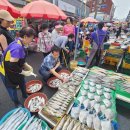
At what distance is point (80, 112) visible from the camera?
7.39 feet

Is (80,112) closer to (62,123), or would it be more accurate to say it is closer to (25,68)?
(62,123)

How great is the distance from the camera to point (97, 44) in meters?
5.43

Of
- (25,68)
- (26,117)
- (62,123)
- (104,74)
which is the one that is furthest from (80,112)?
(104,74)

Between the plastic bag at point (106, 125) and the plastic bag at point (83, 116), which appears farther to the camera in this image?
the plastic bag at point (83, 116)

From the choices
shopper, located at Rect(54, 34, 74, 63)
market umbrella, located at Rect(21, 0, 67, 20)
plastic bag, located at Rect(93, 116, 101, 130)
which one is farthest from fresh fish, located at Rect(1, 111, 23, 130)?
market umbrella, located at Rect(21, 0, 67, 20)

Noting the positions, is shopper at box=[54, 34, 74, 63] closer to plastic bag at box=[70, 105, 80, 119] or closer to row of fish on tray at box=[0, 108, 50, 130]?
plastic bag at box=[70, 105, 80, 119]

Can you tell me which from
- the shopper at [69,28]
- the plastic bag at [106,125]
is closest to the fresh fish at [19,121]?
the plastic bag at [106,125]

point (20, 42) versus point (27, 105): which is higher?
point (20, 42)

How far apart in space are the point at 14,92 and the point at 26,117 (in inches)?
28.5

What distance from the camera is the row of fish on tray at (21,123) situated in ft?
6.64

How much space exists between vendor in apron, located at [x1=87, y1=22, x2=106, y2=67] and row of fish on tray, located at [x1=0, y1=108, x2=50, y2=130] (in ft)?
13.2

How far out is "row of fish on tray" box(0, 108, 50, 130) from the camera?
2.02m

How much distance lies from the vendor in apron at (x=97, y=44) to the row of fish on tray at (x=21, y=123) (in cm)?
401

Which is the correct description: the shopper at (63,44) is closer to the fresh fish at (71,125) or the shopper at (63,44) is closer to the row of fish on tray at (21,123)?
the row of fish on tray at (21,123)
